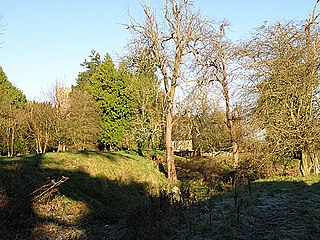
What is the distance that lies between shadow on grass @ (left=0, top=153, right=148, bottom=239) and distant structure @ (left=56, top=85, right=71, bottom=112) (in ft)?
55.7

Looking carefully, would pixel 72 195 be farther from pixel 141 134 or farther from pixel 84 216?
pixel 141 134

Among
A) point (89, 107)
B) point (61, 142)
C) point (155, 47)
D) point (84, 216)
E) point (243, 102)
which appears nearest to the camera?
point (84, 216)

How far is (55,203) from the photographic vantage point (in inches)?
372

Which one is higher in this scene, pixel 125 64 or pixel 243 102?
pixel 125 64

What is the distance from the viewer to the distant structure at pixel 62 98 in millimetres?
29358

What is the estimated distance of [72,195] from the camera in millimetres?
10570

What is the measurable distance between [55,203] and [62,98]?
2233 centimetres

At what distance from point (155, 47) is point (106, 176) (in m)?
7.86

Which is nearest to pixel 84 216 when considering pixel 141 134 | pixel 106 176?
pixel 106 176

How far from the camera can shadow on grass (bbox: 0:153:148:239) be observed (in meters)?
7.37

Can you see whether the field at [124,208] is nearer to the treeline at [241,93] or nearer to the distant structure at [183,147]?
the treeline at [241,93]

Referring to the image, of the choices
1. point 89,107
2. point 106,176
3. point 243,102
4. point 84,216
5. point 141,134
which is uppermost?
point 89,107

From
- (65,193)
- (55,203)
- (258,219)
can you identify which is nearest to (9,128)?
(65,193)

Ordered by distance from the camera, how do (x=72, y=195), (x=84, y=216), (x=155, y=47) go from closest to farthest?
(x=84, y=216)
(x=72, y=195)
(x=155, y=47)
